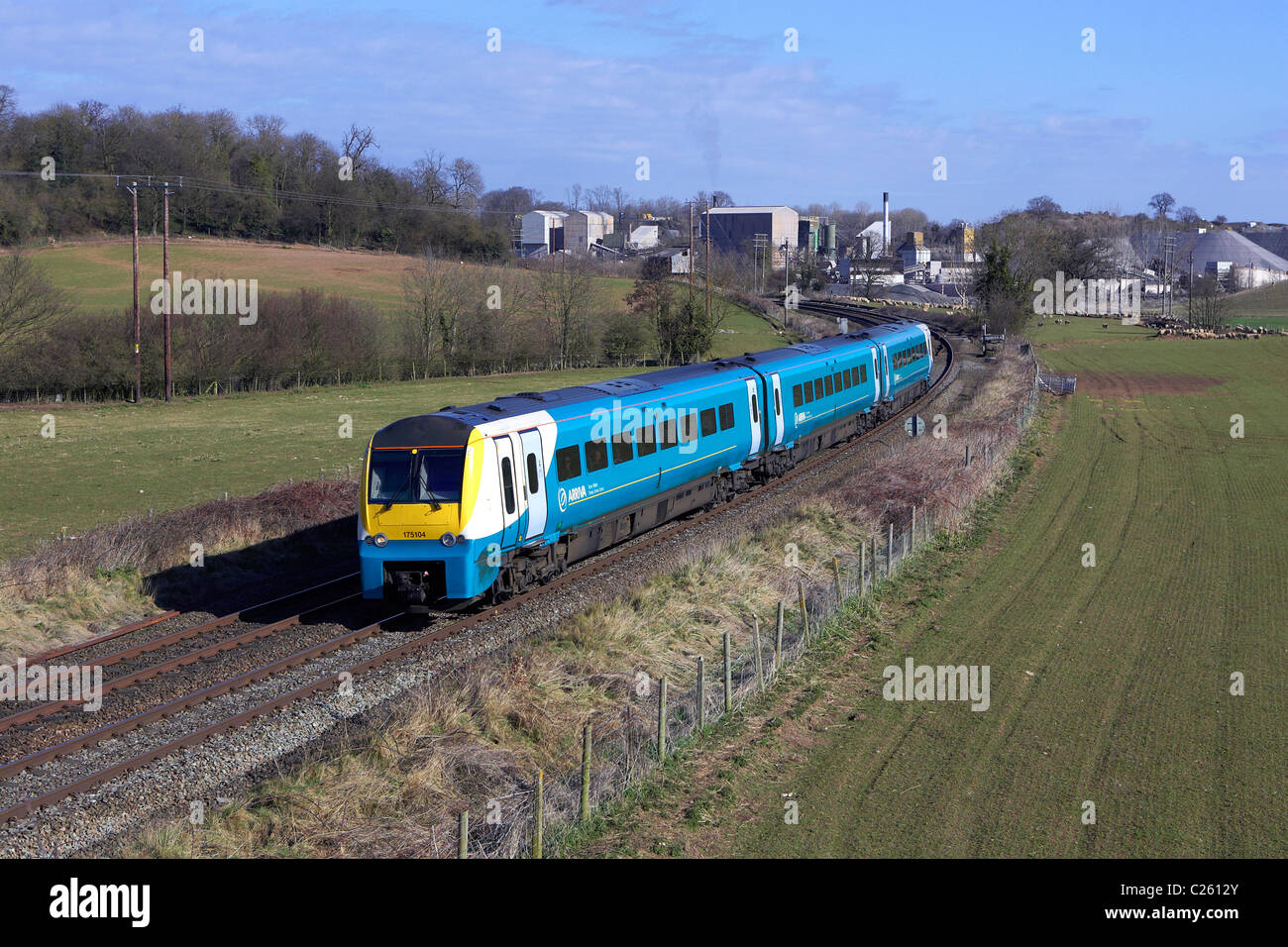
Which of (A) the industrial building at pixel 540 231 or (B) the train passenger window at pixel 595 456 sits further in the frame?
(A) the industrial building at pixel 540 231

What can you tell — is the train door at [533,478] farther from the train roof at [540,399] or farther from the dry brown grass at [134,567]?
the dry brown grass at [134,567]

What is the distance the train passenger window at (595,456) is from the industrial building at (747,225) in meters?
133

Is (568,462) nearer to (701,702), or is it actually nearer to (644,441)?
(644,441)

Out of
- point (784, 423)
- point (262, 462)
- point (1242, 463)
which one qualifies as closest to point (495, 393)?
point (262, 462)

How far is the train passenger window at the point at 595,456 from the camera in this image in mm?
18062

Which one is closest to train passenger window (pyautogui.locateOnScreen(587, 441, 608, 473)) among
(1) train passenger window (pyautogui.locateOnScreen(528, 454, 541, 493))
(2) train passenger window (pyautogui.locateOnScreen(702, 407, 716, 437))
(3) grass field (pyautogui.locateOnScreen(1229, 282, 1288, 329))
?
(1) train passenger window (pyautogui.locateOnScreen(528, 454, 541, 493))

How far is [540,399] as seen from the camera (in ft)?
60.4

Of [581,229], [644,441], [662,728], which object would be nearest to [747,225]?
[581,229]

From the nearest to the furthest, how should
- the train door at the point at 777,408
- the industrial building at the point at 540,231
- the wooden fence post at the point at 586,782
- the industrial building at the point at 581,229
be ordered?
the wooden fence post at the point at 586,782, the train door at the point at 777,408, the industrial building at the point at 540,231, the industrial building at the point at 581,229

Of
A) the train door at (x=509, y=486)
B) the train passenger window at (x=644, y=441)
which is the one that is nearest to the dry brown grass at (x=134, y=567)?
the train door at (x=509, y=486)

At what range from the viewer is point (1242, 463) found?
32.9 m

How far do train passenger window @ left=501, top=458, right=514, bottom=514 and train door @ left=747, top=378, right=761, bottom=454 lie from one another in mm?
9506

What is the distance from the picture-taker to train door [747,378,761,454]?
2431 centimetres
